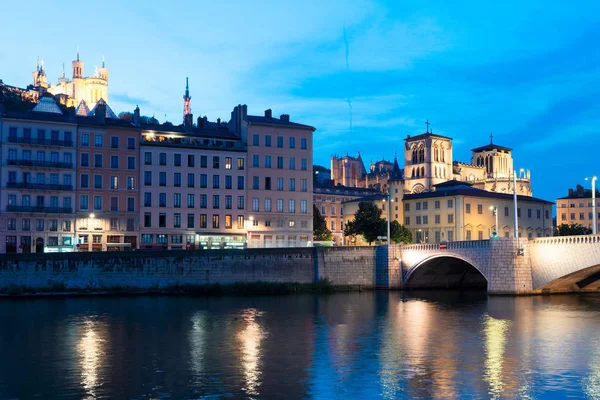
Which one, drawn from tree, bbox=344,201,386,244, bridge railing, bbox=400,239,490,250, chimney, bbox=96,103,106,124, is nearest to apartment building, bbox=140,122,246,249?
chimney, bbox=96,103,106,124

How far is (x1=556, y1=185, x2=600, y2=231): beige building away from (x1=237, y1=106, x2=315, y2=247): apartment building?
335 ft

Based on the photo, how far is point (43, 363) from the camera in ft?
110

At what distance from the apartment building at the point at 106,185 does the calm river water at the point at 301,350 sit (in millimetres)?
22554

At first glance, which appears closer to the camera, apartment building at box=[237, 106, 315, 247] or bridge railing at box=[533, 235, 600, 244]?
bridge railing at box=[533, 235, 600, 244]

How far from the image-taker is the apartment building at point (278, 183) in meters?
88.6

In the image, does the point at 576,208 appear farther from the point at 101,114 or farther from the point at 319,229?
the point at 101,114

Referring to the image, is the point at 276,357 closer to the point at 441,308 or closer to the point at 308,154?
the point at 441,308

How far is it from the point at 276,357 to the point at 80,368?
30.0 feet

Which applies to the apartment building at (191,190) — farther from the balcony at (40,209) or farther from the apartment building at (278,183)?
the balcony at (40,209)

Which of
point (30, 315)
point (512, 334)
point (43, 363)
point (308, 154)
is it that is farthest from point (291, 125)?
point (43, 363)

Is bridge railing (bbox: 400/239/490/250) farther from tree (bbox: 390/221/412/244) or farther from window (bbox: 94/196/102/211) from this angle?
window (bbox: 94/196/102/211)

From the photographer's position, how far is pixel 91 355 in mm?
35281

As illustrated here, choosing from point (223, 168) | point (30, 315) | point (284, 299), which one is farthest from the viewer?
point (223, 168)

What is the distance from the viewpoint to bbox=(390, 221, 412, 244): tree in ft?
334
